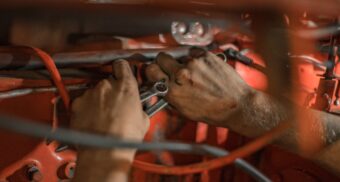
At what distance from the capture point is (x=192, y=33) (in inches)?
41.9

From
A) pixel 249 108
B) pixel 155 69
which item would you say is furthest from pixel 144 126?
pixel 249 108

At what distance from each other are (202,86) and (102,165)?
0.35 m

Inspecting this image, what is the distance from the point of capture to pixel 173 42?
1.04 meters

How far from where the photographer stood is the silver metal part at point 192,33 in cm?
104

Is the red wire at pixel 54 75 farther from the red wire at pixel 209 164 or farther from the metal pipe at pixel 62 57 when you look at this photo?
the red wire at pixel 209 164

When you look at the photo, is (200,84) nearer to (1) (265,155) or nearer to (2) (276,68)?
(2) (276,68)

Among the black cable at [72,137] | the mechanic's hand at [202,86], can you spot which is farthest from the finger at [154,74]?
the black cable at [72,137]

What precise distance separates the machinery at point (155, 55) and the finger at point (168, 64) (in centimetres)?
5

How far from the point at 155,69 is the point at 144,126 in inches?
7.7

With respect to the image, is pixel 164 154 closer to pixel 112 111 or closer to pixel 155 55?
pixel 155 55

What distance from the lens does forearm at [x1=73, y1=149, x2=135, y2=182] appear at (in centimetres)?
64

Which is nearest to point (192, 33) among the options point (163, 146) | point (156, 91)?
point (156, 91)

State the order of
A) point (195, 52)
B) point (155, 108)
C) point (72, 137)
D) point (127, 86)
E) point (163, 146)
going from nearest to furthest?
point (72, 137) → point (163, 146) → point (127, 86) → point (155, 108) → point (195, 52)

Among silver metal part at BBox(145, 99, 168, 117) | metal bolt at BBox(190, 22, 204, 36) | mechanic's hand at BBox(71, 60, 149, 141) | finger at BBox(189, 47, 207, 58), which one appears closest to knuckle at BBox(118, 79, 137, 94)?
mechanic's hand at BBox(71, 60, 149, 141)
